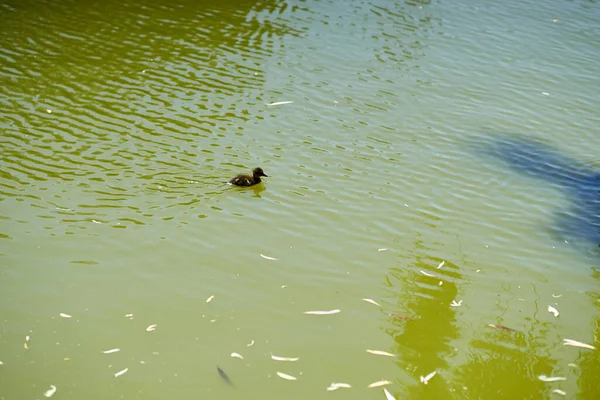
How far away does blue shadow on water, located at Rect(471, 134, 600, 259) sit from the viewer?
8.04m

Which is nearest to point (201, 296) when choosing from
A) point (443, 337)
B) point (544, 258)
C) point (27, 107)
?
point (443, 337)

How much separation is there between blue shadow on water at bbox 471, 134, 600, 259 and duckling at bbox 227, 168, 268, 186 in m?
3.49

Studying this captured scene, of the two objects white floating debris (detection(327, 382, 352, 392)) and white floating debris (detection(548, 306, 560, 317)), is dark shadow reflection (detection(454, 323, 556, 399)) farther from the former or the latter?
white floating debris (detection(327, 382, 352, 392))

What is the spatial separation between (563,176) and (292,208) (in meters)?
4.01

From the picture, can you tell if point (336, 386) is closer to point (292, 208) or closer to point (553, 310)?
point (553, 310)

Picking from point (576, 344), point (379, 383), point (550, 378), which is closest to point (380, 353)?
point (379, 383)

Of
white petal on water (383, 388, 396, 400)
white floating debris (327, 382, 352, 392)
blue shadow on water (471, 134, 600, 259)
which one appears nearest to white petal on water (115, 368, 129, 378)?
white floating debris (327, 382, 352, 392)

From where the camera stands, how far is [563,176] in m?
9.37

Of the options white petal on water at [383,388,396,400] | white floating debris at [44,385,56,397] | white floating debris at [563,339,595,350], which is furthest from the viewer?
white floating debris at [563,339,595,350]

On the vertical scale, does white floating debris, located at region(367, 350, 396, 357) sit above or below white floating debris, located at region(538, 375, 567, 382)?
below

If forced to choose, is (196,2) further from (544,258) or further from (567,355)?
(567,355)

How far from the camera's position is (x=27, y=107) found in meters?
10.1

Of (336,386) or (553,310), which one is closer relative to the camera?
(336,386)

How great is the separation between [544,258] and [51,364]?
5.27 m
